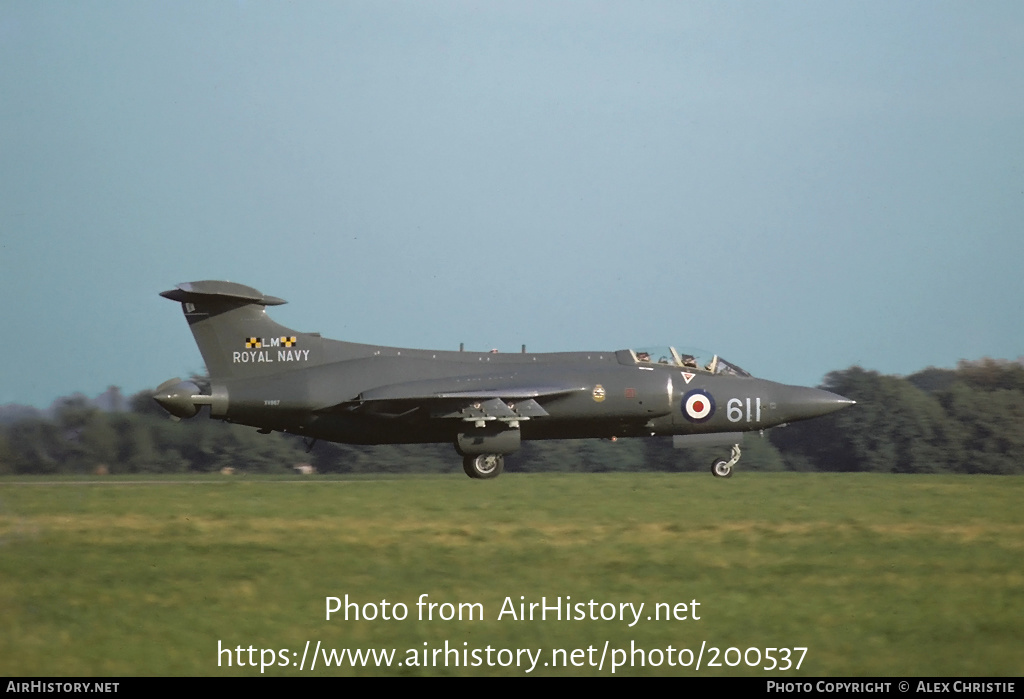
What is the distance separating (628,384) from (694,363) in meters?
1.55

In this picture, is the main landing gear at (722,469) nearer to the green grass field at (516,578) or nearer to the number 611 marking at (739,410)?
the number 611 marking at (739,410)

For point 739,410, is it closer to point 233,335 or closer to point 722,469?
point 722,469

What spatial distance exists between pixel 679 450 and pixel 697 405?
10.3m

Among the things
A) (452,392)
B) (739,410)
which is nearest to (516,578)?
(452,392)

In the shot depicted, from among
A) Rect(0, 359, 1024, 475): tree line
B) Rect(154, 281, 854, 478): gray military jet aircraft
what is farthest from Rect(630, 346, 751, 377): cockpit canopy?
Rect(0, 359, 1024, 475): tree line

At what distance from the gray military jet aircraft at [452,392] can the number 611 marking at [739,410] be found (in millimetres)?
20

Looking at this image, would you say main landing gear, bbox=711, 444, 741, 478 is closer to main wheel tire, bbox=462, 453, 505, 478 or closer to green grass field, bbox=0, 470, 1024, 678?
main wheel tire, bbox=462, 453, 505, 478

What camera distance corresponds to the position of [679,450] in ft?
109

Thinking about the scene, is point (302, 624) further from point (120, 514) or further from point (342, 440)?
point (342, 440)

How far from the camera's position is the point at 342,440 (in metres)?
23.0

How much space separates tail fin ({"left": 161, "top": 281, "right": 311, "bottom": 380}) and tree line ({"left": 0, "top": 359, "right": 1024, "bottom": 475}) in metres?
5.36

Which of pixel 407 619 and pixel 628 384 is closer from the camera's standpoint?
pixel 407 619
